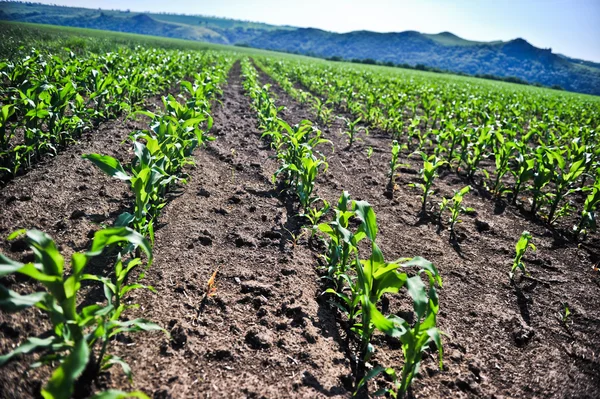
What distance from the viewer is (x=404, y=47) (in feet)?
577

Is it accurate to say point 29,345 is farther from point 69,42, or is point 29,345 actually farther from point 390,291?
point 69,42

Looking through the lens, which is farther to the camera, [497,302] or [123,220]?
[497,302]

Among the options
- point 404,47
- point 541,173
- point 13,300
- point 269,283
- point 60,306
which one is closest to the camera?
point 13,300

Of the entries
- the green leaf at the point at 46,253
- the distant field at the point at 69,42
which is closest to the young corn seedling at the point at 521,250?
the green leaf at the point at 46,253

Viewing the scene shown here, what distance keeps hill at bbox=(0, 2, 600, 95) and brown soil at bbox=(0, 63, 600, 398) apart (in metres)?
142

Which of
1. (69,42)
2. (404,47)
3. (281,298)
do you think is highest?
(404,47)

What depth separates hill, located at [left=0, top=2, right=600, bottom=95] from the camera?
142875mm

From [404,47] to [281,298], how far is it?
201396 mm

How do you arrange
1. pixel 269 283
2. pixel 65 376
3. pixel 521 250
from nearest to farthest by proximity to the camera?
1. pixel 65 376
2. pixel 269 283
3. pixel 521 250

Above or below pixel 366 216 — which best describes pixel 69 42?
above

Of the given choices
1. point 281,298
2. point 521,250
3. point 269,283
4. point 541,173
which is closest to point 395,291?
point 281,298

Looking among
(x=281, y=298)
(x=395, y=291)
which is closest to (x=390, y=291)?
(x=395, y=291)

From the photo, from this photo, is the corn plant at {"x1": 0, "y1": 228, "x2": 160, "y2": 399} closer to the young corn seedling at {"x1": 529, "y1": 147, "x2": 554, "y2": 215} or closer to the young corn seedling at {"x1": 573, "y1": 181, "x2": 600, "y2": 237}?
the young corn seedling at {"x1": 573, "y1": 181, "x2": 600, "y2": 237}

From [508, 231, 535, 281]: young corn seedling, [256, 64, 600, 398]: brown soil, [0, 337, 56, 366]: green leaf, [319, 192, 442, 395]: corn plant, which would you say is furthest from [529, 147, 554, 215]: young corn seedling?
[0, 337, 56, 366]: green leaf
